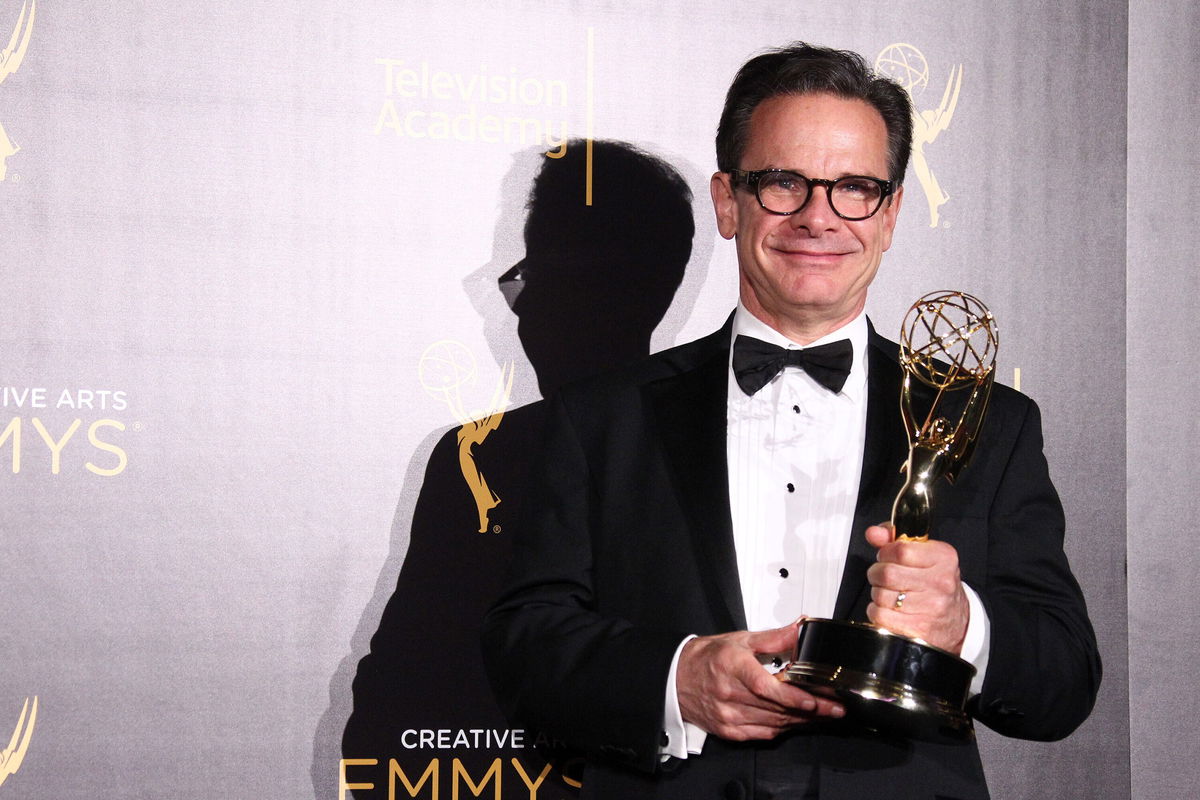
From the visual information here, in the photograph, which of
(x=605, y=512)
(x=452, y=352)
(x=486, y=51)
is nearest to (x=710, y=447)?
(x=605, y=512)

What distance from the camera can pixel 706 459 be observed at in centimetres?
174

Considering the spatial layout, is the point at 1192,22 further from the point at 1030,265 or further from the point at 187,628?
the point at 187,628

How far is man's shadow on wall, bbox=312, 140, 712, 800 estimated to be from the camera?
235 cm

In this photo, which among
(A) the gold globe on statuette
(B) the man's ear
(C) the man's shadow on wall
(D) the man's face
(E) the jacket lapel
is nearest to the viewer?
(A) the gold globe on statuette

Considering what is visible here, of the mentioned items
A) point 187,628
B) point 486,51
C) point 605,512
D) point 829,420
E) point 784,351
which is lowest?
point 187,628

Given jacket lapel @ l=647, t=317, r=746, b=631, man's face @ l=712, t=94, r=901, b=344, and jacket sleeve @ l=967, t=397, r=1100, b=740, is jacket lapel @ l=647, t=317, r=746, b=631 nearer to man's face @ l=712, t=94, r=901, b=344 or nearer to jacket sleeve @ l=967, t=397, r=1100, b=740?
man's face @ l=712, t=94, r=901, b=344

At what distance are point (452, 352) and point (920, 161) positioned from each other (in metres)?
1.16

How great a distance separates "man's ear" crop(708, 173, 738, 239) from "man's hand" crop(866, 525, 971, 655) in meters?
0.71

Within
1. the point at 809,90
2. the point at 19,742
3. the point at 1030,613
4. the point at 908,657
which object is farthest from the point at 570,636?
the point at 19,742

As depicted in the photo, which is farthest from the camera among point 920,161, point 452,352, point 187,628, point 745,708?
→ point 920,161

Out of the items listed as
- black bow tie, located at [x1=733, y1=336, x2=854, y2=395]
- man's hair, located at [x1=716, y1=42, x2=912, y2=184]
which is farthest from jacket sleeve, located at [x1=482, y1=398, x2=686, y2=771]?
man's hair, located at [x1=716, y1=42, x2=912, y2=184]

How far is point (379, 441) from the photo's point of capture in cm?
236

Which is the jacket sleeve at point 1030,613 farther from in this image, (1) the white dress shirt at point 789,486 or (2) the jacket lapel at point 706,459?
(2) the jacket lapel at point 706,459

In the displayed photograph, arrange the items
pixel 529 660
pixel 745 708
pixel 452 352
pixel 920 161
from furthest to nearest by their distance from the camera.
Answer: pixel 920 161 < pixel 452 352 < pixel 529 660 < pixel 745 708
